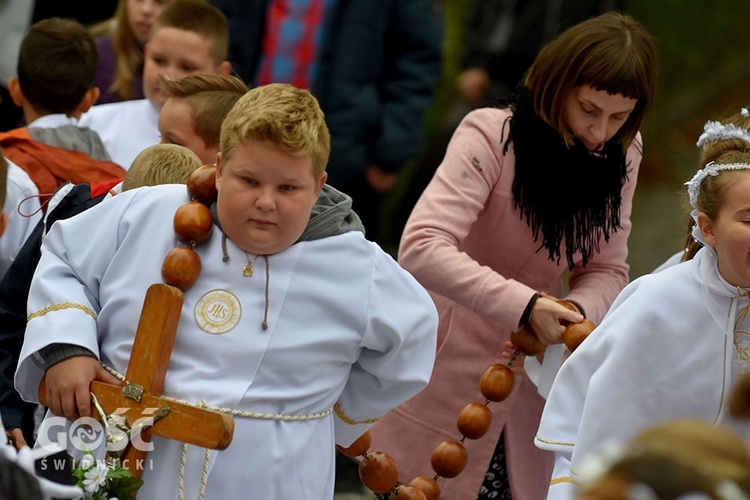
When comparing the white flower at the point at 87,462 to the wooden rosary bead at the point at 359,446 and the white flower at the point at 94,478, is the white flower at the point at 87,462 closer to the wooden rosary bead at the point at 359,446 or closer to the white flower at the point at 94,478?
the white flower at the point at 94,478

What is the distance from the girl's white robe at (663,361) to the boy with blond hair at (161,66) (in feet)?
7.07

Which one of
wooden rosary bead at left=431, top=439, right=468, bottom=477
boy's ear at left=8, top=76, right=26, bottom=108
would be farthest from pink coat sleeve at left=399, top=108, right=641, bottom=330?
boy's ear at left=8, top=76, right=26, bottom=108

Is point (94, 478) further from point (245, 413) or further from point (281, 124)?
point (281, 124)

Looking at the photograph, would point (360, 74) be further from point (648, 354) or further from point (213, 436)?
point (213, 436)

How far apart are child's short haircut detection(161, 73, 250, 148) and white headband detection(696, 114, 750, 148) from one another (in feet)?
4.59

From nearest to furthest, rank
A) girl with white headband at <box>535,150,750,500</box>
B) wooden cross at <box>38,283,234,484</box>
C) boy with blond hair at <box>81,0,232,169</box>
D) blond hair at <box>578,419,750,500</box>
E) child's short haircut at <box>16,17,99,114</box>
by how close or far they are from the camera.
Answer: blond hair at <box>578,419,750,500</box>, wooden cross at <box>38,283,234,484</box>, girl with white headband at <box>535,150,750,500</box>, child's short haircut at <box>16,17,99,114</box>, boy with blond hair at <box>81,0,232,169</box>

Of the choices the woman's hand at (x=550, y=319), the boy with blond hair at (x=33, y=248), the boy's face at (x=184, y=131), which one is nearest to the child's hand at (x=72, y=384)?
the boy with blond hair at (x=33, y=248)

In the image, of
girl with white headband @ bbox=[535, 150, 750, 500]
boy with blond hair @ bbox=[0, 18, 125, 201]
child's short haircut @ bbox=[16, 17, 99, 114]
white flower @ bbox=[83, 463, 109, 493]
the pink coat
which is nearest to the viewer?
white flower @ bbox=[83, 463, 109, 493]

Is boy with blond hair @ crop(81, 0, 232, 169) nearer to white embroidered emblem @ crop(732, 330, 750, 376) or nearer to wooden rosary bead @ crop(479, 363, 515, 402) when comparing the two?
wooden rosary bead @ crop(479, 363, 515, 402)

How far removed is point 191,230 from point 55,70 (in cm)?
189

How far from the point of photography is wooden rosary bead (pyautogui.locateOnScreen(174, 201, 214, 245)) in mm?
3465

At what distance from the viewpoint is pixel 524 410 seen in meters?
4.61

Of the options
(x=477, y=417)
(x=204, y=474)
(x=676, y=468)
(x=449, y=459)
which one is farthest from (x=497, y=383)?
(x=676, y=468)

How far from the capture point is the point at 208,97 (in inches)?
173
